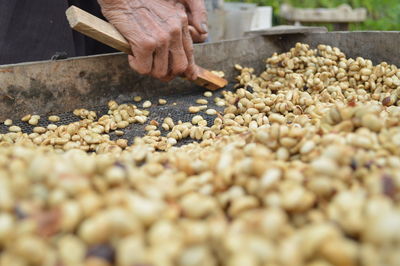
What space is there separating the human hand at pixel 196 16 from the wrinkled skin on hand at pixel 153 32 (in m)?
0.24

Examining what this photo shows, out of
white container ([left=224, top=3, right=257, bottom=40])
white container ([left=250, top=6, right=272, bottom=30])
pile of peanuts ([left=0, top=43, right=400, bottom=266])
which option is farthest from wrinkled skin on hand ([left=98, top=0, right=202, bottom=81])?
white container ([left=250, top=6, right=272, bottom=30])

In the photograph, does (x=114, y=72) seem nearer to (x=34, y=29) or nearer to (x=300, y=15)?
(x=34, y=29)

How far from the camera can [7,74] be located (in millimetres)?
1989

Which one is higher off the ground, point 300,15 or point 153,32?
point 153,32

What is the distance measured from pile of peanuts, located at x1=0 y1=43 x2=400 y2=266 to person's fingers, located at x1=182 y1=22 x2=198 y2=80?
37.5 inches

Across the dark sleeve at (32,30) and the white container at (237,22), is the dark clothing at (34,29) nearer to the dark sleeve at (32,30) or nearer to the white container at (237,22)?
the dark sleeve at (32,30)

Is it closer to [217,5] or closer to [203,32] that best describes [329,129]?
[203,32]

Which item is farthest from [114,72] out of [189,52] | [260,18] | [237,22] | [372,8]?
[372,8]

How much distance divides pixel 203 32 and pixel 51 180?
70.4 inches

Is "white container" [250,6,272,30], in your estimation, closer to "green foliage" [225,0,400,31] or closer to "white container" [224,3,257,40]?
"white container" [224,3,257,40]

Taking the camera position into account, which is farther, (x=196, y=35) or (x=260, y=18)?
(x=260, y=18)

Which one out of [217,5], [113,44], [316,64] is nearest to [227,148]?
[113,44]

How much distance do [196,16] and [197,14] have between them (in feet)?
0.04

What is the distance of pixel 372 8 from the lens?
6.06 m
